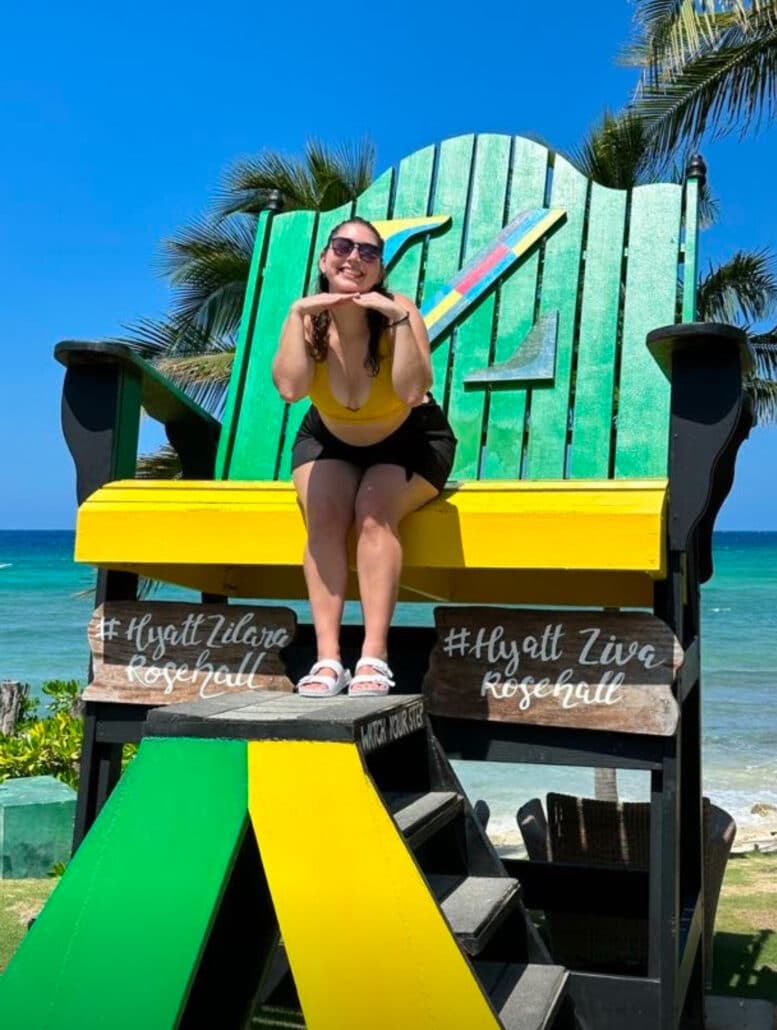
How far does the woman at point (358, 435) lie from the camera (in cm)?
252

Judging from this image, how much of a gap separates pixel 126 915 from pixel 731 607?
35.9m

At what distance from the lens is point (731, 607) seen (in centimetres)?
3566

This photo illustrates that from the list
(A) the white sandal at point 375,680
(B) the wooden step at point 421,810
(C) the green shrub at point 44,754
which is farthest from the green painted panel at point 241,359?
(C) the green shrub at point 44,754

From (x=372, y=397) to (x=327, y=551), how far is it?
1.26 ft

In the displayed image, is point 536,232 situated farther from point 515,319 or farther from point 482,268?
point 515,319

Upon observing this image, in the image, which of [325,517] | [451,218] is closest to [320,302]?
[325,517]

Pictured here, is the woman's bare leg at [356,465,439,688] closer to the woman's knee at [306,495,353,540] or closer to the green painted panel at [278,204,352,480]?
the woman's knee at [306,495,353,540]

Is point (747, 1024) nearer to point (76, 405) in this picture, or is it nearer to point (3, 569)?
point (76, 405)

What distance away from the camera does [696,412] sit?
249cm

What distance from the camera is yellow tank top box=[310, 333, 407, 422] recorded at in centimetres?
265

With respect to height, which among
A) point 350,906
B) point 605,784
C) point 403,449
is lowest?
point 605,784

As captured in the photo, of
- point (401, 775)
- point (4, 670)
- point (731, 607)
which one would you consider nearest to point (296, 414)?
point (401, 775)

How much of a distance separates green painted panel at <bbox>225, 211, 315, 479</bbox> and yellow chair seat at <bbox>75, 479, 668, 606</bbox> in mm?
709

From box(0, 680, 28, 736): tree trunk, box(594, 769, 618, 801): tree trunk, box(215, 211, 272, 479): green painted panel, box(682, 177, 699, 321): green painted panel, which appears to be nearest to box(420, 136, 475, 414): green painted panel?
box(215, 211, 272, 479): green painted panel
